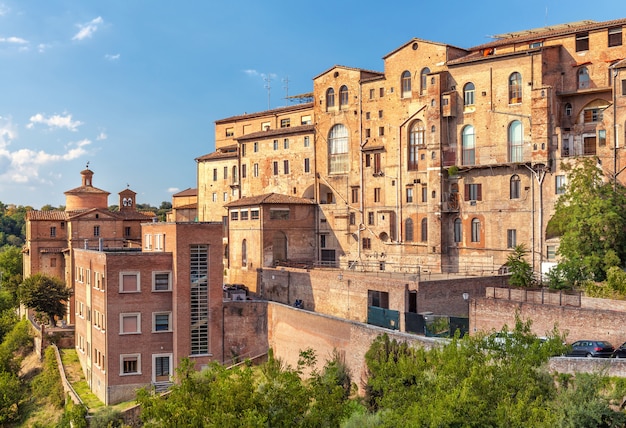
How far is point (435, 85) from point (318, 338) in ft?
69.3

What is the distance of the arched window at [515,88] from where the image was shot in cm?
4662

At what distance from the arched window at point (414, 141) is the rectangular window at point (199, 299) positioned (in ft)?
57.8

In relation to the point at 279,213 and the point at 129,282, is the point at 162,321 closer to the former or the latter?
the point at 129,282

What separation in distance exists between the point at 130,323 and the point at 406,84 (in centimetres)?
2533

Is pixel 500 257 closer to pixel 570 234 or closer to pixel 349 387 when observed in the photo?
pixel 570 234

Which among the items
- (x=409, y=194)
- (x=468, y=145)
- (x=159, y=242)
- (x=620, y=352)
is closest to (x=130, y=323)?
(x=159, y=242)

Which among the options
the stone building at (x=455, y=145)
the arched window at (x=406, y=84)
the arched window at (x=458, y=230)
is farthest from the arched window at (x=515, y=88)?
the arched window at (x=458, y=230)

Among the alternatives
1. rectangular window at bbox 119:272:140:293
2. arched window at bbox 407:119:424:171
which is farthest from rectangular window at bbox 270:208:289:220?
rectangular window at bbox 119:272:140:293

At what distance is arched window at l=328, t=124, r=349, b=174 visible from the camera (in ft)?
187

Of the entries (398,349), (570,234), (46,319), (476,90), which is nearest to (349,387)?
(398,349)

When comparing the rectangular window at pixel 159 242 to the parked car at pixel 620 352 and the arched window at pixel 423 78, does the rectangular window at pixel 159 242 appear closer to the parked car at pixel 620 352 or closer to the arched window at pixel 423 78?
the arched window at pixel 423 78

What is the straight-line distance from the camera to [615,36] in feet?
146

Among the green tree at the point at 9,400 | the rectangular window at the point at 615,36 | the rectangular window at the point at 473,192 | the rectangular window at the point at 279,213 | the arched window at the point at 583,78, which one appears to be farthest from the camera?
the rectangular window at the point at 279,213

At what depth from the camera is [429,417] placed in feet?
73.0
